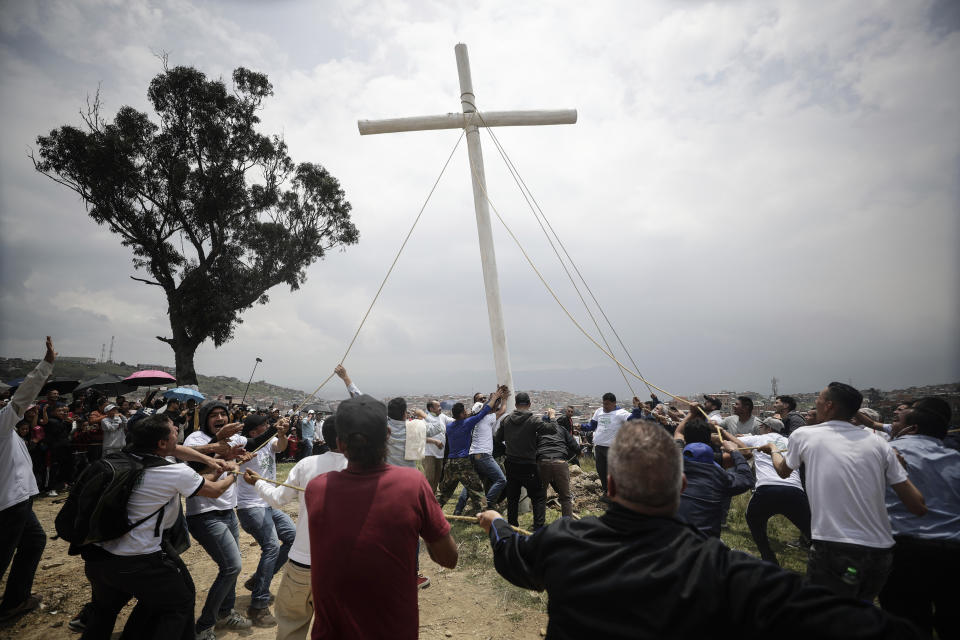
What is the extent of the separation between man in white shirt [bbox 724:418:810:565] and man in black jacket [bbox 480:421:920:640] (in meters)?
4.06

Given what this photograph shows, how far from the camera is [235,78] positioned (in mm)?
18453

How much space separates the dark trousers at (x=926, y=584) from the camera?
131 inches

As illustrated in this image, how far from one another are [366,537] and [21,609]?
5341 mm

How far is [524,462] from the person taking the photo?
652 cm

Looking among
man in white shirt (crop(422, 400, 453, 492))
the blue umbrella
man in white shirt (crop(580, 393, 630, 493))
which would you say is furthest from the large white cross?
the blue umbrella

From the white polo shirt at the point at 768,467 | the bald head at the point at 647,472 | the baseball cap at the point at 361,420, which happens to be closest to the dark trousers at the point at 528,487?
the white polo shirt at the point at 768,467

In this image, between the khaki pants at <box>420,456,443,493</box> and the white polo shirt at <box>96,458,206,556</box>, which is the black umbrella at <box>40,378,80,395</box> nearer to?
the khaki pants at <box>420,456,443,493</box>

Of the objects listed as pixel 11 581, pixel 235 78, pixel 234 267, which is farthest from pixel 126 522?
pixel 235 78

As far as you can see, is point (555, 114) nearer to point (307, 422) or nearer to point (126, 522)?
point (126, 522)

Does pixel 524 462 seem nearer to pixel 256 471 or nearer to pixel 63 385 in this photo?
pixel 256 471

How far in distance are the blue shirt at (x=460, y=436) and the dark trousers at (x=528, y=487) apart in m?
0.87

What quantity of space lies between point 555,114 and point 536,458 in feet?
19.2

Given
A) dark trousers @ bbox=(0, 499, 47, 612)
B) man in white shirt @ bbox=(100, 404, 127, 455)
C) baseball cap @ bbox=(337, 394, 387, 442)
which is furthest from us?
man in white shirt @ bbox=(100, 404, 127, 455)

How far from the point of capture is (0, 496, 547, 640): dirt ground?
14.2 ft
